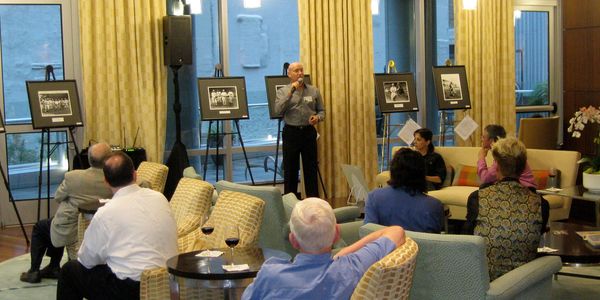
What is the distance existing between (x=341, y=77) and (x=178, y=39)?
227 centimetres

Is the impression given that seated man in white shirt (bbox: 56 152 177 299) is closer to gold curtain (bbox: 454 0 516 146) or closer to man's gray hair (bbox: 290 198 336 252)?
man's gray hair (bbox: 290 198 336 252)

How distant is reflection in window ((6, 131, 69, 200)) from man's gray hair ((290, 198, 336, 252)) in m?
6.24

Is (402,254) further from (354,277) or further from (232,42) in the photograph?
(232,42)

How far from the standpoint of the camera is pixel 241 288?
12.8ft

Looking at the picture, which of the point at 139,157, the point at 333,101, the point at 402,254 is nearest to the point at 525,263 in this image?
the point at 402,254

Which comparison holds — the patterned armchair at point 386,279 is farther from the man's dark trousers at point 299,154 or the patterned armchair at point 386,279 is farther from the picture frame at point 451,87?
the picture frame at point 451,87

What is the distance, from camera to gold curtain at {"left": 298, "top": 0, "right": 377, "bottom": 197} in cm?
1016

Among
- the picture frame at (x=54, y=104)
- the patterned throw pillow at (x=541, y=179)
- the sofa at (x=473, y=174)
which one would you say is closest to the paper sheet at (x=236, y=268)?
the sofa at (x=473, y=174)

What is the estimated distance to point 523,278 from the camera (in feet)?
12.8

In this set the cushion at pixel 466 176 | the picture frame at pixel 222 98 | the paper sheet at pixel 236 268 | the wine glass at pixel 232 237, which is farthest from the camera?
the picture frame at pixel 222 98

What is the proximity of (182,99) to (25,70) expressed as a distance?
73.2 inches

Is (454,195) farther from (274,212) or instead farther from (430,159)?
(274,212)

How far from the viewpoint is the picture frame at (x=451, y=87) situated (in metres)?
10.6

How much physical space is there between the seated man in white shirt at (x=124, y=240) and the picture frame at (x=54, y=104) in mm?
4183
